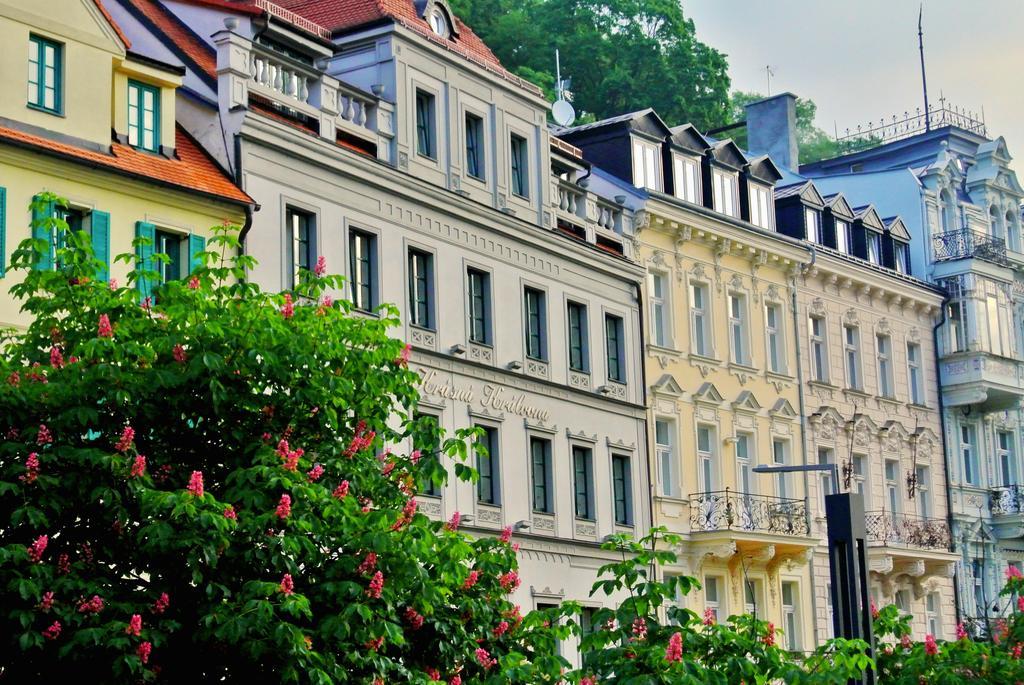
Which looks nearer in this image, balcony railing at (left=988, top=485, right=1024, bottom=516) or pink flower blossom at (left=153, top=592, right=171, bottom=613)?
pink flower blossom at (left=153, top=592, right=171, bottom=613)

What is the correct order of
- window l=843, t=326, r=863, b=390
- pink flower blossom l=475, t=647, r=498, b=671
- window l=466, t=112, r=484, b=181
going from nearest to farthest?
pink flower blossom l=475, t=647, r=498, b=671
window l=466, t=112, r=484, b=181
window l=843, t=326, r=863, b=390

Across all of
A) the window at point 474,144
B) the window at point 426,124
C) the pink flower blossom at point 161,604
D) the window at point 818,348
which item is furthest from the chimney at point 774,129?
the pink flower blossom at point 161,604

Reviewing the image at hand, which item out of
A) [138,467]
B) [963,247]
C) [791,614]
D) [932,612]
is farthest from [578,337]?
[138,467]

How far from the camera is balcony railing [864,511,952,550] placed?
49.7 metres

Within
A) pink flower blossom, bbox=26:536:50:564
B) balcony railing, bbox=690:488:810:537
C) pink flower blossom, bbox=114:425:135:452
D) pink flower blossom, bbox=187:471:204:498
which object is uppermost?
balcony railing, bbox=690:488:810:537

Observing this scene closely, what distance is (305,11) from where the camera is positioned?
38.8 metres

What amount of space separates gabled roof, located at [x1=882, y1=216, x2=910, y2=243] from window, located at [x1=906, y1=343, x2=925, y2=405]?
310 cm

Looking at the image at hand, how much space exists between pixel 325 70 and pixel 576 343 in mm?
8454

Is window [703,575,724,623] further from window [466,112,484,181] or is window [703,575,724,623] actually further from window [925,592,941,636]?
window [466,112,484,181]

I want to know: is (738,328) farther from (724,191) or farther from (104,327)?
(104,327)

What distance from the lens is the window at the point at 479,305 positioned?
3812 cm

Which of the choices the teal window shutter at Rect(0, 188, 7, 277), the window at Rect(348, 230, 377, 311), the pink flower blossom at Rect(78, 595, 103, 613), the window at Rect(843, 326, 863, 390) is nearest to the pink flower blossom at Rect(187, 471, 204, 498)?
the pink flower blossom at Rect(78, 595, 103, 613)

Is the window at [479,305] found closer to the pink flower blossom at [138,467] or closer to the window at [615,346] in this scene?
the window at [615,346]

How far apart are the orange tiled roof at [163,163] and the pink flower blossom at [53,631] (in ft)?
37.8
